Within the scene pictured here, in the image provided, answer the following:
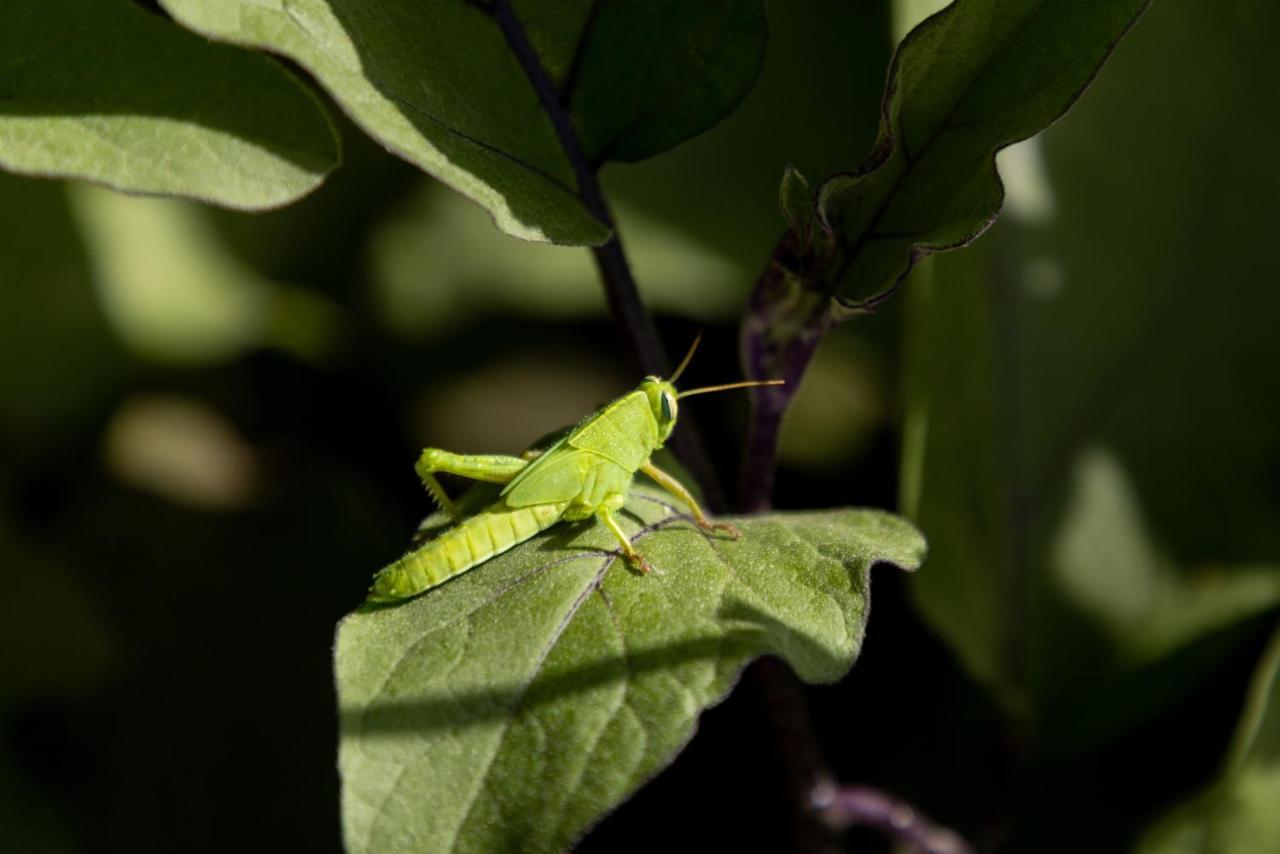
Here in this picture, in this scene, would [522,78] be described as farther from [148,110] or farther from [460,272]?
[460,272]

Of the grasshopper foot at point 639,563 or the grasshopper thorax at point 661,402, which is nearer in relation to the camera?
the grasshopper foot at point 639,563

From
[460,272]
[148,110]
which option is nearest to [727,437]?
[460,272]

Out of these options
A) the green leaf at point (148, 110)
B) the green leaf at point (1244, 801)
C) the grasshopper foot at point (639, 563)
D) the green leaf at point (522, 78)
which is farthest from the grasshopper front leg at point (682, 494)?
the green leaf at point (1244, 801)

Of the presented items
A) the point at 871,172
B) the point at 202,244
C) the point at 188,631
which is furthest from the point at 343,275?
the point at 871,172

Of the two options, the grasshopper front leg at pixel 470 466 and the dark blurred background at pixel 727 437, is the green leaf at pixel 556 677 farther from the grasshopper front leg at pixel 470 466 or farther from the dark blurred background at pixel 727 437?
the dark blurred background at pixel 727 437

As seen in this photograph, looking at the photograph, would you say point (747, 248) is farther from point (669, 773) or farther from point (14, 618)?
point (14, 618)
